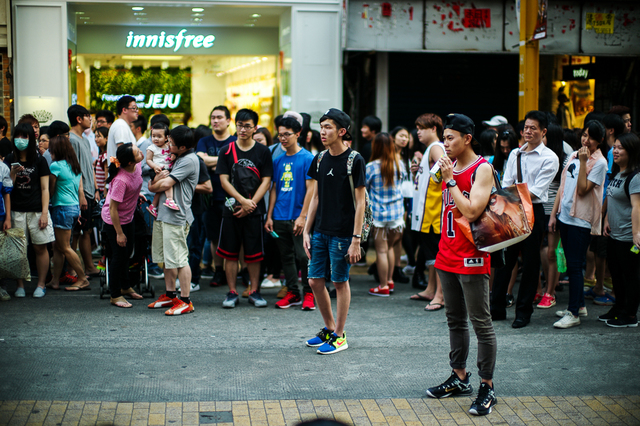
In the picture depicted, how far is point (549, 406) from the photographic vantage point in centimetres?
461

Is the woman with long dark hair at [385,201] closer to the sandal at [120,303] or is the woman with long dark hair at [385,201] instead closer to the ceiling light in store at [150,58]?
the sandal at [120,303]

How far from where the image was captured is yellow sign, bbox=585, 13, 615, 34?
1195 cm

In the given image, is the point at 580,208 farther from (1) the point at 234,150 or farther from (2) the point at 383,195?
(1) the point at 234,150

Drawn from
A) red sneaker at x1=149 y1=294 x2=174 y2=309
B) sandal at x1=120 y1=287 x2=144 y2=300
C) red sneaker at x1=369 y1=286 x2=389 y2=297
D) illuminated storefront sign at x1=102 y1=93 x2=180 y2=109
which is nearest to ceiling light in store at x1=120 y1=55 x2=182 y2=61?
illuminated storefront sign at x1=102 y1=93 x2=180 y2=109

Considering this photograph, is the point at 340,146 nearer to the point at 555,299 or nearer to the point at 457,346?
the point at 457,346

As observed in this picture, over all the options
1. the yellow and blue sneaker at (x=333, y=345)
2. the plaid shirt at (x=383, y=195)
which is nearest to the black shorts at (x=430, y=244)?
the plaid shirt at (x=383, y=195)

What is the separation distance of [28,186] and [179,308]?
225cm

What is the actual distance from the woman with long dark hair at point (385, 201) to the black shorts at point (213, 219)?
6.10 ft

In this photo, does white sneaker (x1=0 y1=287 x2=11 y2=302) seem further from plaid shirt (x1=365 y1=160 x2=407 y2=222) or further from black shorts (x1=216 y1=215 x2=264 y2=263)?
plaid shirt (x1=365 y1=160 x2=407 y2=222)

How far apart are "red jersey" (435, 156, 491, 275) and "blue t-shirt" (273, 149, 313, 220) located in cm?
287

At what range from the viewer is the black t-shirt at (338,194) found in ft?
18.7

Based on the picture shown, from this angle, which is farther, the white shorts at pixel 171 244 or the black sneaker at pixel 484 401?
the white shorts at pixel 171 244

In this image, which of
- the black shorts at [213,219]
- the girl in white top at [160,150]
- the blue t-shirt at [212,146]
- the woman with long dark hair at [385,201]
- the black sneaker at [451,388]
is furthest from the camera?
the blue t-shirt at [212,146]

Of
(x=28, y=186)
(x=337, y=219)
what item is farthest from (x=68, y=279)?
(x=337, y=219)
